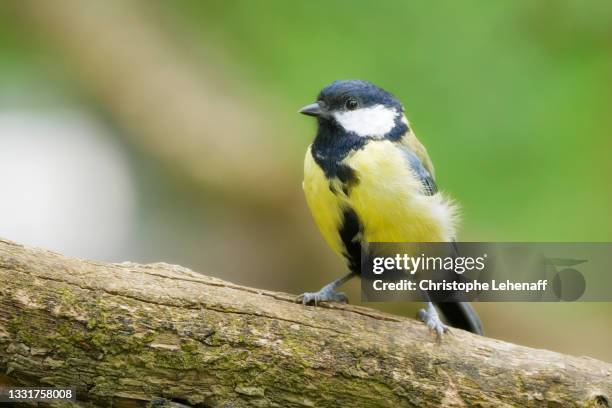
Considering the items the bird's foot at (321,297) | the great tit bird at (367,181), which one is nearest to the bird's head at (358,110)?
the great tit bird at (367,181)

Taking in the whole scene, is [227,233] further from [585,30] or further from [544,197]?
[585,30]

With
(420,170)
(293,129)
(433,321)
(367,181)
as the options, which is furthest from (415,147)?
(293,129)

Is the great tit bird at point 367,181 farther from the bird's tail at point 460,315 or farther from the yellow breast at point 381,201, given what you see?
the bird's tail at point 460,315

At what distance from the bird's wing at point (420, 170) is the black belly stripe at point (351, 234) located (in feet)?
0.83

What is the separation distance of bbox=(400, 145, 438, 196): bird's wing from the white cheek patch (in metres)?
0.09

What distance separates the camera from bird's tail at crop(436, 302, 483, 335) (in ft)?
8.74

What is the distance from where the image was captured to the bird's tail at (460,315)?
2664 millimetres

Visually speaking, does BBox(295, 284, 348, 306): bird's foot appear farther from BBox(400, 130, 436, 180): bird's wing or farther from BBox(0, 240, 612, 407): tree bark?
BBox(400, 130, 436, 180): bird's wing

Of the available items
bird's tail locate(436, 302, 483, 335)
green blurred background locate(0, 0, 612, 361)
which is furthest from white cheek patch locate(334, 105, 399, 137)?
green blurred background locate(0, 0, 612, 361)

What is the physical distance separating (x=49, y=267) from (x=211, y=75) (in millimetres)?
3123

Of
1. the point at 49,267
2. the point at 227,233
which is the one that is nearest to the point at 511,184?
the point at 227,233

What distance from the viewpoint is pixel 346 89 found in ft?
7.89

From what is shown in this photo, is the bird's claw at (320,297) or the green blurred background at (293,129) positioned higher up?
the green blurred background at (293,129)

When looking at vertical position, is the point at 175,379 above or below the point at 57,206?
below
